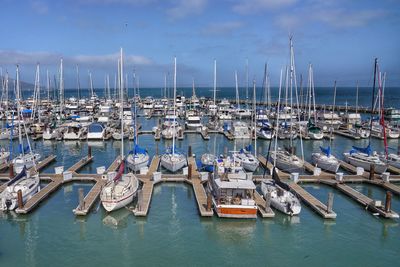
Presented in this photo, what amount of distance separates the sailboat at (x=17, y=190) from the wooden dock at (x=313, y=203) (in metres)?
19.4

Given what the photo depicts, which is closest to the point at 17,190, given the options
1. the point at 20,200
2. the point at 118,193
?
the point at 20,200

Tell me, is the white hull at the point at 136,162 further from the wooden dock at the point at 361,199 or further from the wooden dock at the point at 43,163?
the wooden dock at the point at 361,199

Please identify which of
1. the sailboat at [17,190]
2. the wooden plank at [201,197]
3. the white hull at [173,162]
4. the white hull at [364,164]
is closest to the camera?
the wooden plank at [201,197]

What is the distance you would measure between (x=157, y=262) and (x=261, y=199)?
32.7 ft

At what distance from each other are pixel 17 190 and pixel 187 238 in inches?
488

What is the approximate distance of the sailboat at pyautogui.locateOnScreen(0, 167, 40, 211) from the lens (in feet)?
76.8

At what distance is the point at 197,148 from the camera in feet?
159

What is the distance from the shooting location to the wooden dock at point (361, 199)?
23344 millimetres

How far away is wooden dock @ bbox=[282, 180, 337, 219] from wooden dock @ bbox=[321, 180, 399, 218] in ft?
10.4

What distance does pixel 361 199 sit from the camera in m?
26.2

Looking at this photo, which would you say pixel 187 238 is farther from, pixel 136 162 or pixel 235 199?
pixel 136 162

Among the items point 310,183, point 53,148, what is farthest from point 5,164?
point 310,183

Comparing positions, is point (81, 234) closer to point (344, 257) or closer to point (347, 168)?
point (344, 257)

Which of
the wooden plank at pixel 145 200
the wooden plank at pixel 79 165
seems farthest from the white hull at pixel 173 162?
the wooden plank at pixel 79 165
